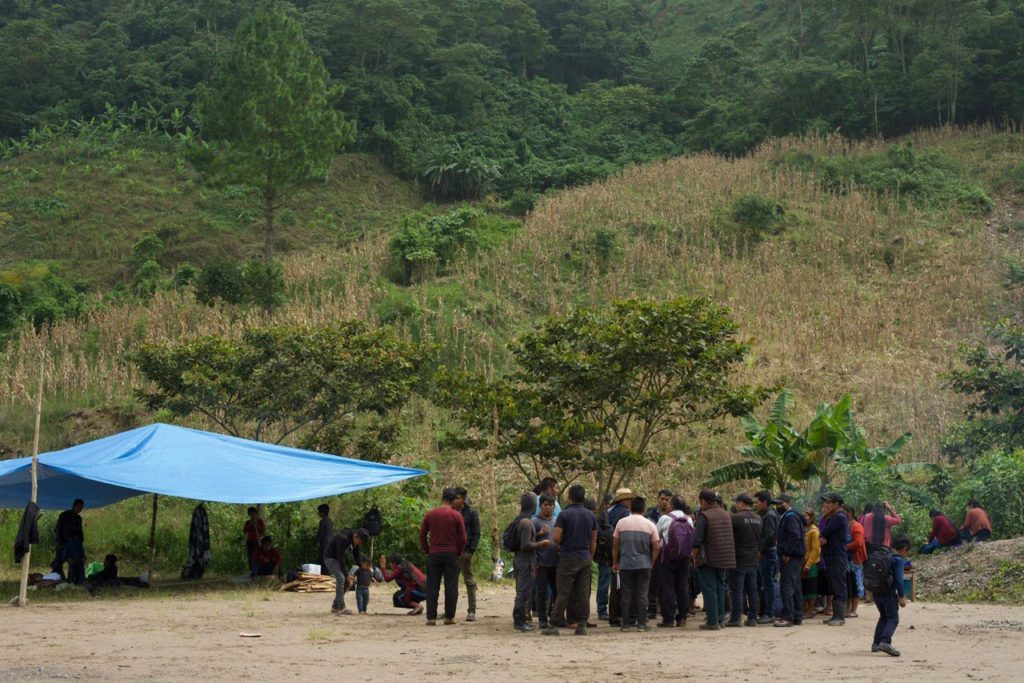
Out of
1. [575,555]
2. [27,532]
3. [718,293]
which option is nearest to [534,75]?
[718,293]

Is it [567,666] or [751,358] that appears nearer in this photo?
[567,666]

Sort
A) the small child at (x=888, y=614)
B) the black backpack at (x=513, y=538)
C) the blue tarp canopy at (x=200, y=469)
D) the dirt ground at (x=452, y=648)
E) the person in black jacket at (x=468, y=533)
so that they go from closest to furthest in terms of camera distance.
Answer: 1. the dirt ground at (x=452, y=648)
2. the small child at (x=888, y=614)
3. the black backpack at (x=513, y=538)
4. the person in black jacket at (x=468, y=533)
5. the blue tarp canopy at (x=200, y=469)

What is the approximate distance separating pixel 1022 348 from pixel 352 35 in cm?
3512

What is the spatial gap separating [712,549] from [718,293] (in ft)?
61.9

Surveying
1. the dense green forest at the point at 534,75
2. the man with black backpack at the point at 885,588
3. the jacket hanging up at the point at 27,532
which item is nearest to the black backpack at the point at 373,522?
the jacket hanging up at the point at 27,532

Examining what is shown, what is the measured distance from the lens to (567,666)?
27.9ft

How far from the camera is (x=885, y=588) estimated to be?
8.70m

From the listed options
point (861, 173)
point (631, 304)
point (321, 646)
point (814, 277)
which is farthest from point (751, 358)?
point (321, 646)

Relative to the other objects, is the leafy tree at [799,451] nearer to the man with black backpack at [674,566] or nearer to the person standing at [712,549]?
the man with black backpack at [674,566]

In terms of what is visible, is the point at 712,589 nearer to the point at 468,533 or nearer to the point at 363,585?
the point at 468,533

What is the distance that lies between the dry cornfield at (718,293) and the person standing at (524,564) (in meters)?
10.6

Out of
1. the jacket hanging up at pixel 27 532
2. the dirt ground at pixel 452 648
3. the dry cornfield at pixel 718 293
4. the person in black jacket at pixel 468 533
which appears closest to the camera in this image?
the dirt ground at pixel 452 648

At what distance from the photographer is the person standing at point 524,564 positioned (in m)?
10.6

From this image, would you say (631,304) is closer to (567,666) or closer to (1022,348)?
(1022,348)
